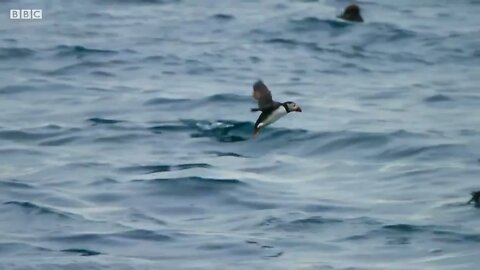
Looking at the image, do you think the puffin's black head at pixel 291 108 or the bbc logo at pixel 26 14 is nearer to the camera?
the puffin's black head at pixel 291 108

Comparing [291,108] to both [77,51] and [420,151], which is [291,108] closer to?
[420,151]

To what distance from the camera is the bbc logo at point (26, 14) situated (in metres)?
27.6

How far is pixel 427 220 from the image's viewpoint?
16.2m

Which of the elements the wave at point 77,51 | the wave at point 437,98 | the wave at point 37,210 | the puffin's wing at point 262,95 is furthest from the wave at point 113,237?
the wave at point 77,51

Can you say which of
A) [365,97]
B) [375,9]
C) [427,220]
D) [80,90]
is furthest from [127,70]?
[427,220]

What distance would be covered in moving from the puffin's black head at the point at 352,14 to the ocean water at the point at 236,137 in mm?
213

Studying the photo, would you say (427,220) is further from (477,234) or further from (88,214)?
(88,214)

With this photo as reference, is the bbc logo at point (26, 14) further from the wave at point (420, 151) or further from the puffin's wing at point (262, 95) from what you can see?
the puffin's wing at point (262, 95)

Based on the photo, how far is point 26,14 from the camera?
2788 centimetres

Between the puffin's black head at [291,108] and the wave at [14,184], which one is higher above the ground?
the puffin's black head at [291,108]

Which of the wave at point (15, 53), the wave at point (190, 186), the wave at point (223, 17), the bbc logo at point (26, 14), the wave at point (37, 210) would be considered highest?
the wave at point (223, 17)

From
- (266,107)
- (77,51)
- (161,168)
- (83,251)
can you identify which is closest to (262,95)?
(266,107)

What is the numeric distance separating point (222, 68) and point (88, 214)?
8.23m

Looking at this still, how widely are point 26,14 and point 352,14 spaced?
5.67 meters
